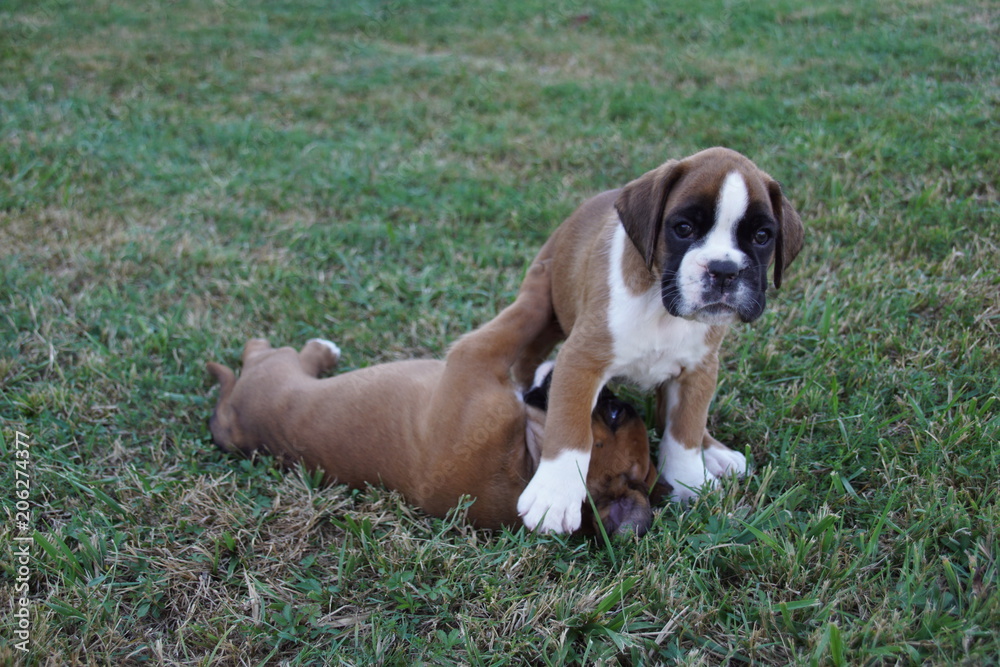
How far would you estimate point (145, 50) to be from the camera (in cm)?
893

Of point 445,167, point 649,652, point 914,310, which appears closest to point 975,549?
point 649,652

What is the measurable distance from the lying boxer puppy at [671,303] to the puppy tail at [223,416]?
154 centimetres

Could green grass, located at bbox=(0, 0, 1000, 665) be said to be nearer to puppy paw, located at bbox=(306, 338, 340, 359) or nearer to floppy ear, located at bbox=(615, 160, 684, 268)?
puppy paw, located at bbox=(306, 338, 340, 359)

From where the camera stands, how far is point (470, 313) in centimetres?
452

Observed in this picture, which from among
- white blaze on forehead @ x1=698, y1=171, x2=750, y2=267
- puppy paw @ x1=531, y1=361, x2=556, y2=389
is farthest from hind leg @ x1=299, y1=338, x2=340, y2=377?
white blaze on forehead @ x1=698, y1=171, x2=750, y2=267

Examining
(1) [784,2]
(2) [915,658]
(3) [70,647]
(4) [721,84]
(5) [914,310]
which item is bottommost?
(3) [70,647]

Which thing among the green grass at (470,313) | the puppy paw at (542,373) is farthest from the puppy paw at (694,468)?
the puppy paw at (542,373)

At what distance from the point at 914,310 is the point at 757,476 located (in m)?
1.59

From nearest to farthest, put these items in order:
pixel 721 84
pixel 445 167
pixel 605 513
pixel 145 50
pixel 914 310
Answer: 1. pixel 605 513
2. pixel 914 310
3. pixel 445 167
4. pixel 721 84
5. pixel 145 50

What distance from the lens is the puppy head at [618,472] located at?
305 cm

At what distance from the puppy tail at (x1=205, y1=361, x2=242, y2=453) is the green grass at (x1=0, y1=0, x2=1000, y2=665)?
0.08 m

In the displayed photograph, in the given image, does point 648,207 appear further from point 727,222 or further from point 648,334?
point 648,334

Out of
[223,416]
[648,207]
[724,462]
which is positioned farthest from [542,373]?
[223,416]

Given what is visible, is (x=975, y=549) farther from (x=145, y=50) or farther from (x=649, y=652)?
(x=145, y=50)
